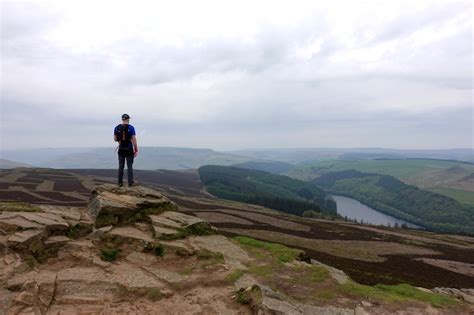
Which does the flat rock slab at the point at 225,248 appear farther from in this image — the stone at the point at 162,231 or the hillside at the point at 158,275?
the stone at the point at 162,231

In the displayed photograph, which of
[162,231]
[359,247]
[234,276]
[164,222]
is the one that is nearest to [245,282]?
[234,276]

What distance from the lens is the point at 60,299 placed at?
15992 millimetres

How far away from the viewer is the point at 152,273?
19844mm

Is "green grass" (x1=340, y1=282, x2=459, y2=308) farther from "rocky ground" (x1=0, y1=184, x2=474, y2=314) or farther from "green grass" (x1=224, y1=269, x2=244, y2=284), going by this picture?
"green grass" (x1=224, y1=269, x2=244, y2=284)

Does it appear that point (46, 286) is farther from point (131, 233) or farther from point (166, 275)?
point (131, 233)

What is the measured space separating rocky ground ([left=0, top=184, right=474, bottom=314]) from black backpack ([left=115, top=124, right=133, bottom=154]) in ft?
13.5

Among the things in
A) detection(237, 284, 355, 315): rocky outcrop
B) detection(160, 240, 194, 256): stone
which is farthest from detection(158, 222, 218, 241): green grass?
detection(237, 284, 355, 315): rocky outcrop

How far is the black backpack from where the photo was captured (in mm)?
28500

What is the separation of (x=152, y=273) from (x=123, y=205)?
8972mm

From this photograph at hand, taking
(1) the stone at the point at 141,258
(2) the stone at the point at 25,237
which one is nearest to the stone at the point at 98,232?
(1) the stone at the point at 141,258

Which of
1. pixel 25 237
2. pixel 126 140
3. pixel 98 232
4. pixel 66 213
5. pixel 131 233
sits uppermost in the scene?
pixel 126 140

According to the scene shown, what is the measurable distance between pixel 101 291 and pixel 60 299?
70.2 inches

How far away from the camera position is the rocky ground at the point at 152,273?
16.4 meters

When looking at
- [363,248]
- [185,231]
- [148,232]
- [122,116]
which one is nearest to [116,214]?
[148,232]
